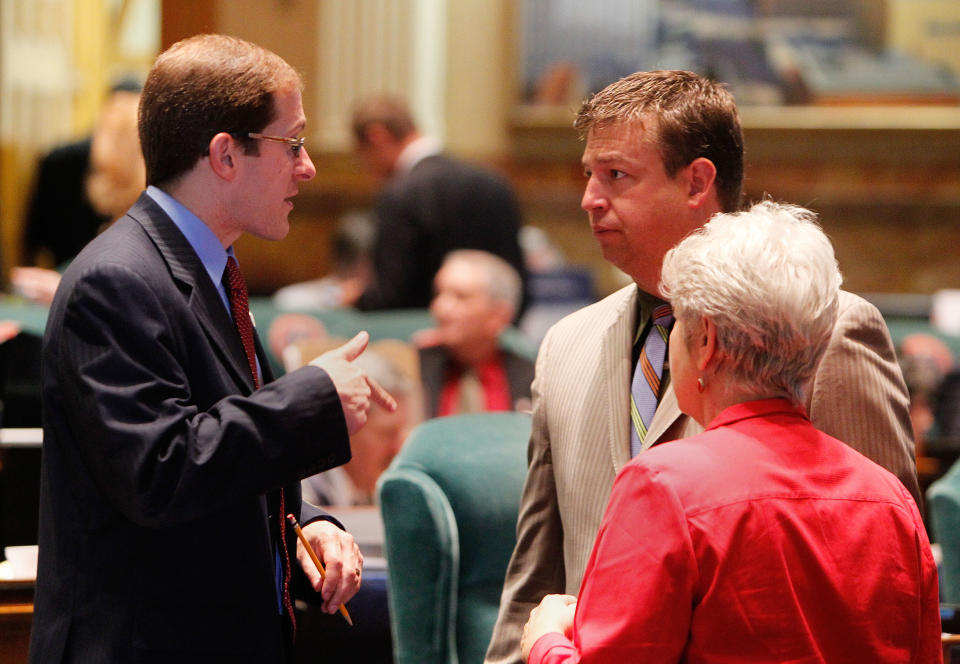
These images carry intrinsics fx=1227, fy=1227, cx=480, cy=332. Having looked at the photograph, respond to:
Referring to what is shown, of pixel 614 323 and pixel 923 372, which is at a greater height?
pixel 614 323

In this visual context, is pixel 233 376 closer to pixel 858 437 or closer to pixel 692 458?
pixel 692 458

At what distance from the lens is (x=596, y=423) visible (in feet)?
6.04

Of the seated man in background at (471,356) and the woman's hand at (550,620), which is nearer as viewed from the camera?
the woman's hand at (550,620)

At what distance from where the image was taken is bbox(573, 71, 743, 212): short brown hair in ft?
6.09

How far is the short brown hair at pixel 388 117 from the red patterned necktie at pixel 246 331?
13.8ft

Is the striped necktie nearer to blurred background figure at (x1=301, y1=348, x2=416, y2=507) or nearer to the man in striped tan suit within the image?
the man in striped tan suit

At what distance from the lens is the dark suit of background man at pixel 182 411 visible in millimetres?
1485

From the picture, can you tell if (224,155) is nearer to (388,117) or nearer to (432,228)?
(432,228)

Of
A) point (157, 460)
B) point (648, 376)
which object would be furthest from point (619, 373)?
point (157, 460)

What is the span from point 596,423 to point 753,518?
1.70ft

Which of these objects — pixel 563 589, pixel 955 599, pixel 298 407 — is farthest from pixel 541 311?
pixel 298 407

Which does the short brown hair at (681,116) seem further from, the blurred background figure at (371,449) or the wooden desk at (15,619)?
the blurred background figure at (371,449)

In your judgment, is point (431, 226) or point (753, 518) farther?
point (431, 226)

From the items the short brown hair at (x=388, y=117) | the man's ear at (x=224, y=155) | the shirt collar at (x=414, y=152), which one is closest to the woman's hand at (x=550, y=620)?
the man's ear at (x=224, y=155)
